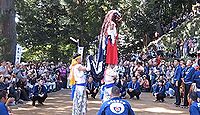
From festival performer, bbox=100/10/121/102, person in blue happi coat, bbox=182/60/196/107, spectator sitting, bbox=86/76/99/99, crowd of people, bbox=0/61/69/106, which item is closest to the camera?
festival performer, bbox=100/10/121/102

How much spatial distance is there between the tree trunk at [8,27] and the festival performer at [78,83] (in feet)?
29.9

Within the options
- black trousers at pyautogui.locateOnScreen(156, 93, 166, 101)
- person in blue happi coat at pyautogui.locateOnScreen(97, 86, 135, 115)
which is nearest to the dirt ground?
black trousers at pyautogui.locateOnScreen(156, 93, 166, 101)

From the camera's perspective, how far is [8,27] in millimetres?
17531

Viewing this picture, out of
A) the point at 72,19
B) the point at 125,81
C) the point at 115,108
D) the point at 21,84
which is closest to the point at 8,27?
the point at 21,84

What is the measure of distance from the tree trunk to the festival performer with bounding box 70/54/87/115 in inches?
359

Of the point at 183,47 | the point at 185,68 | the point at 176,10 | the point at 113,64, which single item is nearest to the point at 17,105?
the point at 113,64

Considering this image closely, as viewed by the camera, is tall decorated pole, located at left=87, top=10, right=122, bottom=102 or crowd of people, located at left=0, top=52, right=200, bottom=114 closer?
tall decorated pole, located at left=87, top=10, right=122, bottom=102

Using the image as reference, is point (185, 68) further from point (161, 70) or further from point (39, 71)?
point (39, 71)

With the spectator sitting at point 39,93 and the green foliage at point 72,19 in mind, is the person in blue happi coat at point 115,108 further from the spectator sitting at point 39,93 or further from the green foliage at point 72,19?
the green foliage at point 72,19

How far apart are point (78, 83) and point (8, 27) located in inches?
392

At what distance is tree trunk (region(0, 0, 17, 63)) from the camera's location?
17125 mm

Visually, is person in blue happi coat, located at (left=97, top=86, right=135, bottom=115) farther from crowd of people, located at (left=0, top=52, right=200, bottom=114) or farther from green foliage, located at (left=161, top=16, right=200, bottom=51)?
green foliage, located at (left=161, top=16, right=200, bottom=51)

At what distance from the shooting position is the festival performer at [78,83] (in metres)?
8.45

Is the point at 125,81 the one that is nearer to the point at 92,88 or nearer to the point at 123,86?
the point at 123,86
